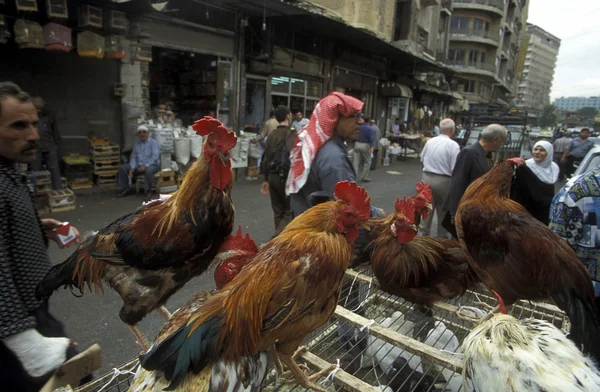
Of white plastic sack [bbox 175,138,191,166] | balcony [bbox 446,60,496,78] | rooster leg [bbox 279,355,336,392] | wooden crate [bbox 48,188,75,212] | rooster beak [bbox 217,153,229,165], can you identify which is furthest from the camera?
balcony [bbox 446,60,496,78]

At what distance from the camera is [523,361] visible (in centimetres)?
142

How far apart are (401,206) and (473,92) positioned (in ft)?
165

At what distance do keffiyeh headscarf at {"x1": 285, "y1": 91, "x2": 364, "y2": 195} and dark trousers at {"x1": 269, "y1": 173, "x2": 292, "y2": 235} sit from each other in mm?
1872

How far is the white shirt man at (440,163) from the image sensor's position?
5.56m

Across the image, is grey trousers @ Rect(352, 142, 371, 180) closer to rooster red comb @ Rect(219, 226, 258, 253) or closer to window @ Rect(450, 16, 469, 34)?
rooster red comb @ Rect(219, 226, 258, 253)

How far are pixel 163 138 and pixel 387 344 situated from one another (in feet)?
24.1

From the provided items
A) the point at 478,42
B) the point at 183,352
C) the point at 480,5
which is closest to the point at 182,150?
the point at 183,352

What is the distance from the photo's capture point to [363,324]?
200 centimetres

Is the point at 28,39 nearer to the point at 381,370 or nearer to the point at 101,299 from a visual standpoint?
the point at 101,299

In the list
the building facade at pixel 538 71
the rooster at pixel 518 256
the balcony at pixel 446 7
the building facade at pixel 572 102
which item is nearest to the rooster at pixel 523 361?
the rooster at pixel 518 256

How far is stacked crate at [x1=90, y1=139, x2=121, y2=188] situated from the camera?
7992 millimetres

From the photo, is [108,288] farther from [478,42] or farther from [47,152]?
[478,42]

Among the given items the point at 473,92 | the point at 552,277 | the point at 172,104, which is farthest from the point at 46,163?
the point at 473,92

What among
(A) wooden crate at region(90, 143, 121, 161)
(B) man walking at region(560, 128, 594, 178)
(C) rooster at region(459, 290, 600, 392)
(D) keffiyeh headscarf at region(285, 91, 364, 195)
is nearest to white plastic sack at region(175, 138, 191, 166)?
(A) wooden crate at region(90, 143, 121, 161)
